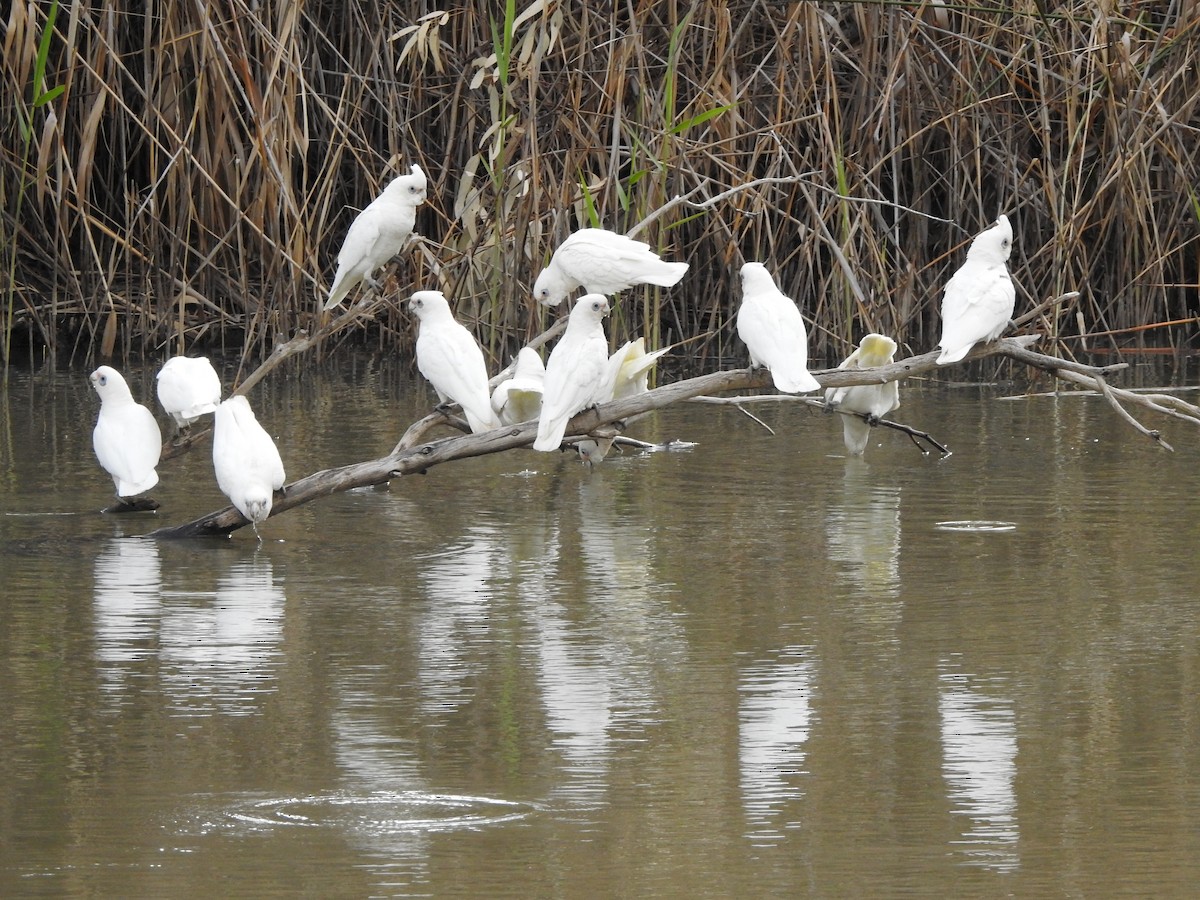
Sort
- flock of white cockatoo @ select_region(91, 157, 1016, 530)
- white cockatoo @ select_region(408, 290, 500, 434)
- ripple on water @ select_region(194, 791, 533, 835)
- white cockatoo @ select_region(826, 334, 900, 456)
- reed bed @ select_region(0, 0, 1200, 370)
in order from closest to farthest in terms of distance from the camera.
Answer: ripple on water @ select_region(194, 791, 533, 835), flock of white cockatoo @ select_region(91, 157, 1016, 530), white cockatoo @ select_region(408, 290, 500, 434), white cockatoo @ select_region(826, 334, 900, 456), reed bed @ select_region(0, 0, 1200, 370)

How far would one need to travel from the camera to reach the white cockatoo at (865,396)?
5.73m

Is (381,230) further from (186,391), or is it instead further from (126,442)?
(126,442)

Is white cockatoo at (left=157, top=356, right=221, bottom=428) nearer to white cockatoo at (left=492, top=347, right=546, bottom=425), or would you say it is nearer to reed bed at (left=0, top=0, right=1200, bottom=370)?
white cockatoo at (left=492, top=347, right=546, bottom=425)

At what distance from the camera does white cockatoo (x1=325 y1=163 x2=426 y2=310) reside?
5.97m

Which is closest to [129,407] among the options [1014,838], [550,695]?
[550,695]

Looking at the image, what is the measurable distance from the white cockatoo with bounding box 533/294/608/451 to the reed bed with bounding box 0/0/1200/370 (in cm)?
218

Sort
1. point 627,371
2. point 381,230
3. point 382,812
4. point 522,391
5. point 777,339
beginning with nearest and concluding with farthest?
point 382,812 < point 777,339 < point 627,371 < point 522,391 < point 381,230

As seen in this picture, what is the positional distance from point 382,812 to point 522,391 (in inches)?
117

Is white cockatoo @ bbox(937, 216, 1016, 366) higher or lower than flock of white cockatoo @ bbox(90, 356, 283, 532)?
higher

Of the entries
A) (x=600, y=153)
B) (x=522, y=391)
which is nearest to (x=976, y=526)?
(x=522, y=391)

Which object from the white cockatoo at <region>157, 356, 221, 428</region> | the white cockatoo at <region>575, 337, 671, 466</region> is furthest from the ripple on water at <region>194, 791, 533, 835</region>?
the white cockatoo at <region>157, 356, 221, 428</region>

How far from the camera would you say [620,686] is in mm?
3639

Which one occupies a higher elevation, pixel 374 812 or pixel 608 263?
pixel 608 263

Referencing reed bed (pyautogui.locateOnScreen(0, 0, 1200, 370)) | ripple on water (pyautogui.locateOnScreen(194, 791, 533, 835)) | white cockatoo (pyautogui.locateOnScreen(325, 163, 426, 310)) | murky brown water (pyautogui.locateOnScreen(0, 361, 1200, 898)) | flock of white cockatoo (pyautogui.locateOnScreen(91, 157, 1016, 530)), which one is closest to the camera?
murky brown water (pyautogui.locateOnScreen(0, 361, 1200, 898))
